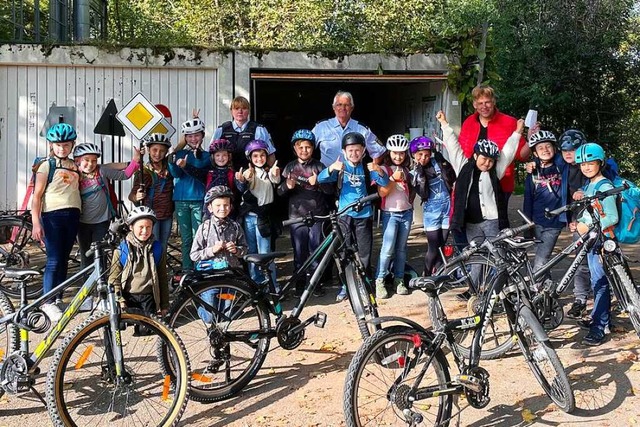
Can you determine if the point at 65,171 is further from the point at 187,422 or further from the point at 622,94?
the point at 622,94

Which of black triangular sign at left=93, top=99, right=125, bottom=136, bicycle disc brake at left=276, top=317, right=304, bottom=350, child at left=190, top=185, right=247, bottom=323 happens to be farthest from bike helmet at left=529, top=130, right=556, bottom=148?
black triangular sign at left=93, top=99, right=125, bottom=136

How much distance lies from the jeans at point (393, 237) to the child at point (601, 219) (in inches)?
82.4

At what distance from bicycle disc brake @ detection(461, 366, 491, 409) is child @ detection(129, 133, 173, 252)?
12.7 ft

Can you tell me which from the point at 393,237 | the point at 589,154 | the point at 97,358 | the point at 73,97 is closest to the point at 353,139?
the point at 393,237

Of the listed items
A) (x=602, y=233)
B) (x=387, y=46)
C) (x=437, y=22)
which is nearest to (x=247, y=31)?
(x=437, y=22)

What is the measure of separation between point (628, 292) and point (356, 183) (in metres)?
2.96

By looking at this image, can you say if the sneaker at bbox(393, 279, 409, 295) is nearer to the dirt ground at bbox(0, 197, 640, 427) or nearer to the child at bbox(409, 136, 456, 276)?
the child at bbox(409, 136, 456, 276)

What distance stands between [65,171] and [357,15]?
20.6 metres

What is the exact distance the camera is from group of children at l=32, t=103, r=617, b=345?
593cm

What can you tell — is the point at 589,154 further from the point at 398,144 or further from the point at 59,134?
the point at 59,134

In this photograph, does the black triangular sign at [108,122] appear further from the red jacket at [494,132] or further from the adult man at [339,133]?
the red jacket at [494,132]

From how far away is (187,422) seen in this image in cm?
431

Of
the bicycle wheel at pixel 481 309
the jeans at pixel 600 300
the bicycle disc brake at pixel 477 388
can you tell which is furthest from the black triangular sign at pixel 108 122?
the bicycle disc brake at pixel 477 388

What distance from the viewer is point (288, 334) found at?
4809mm
